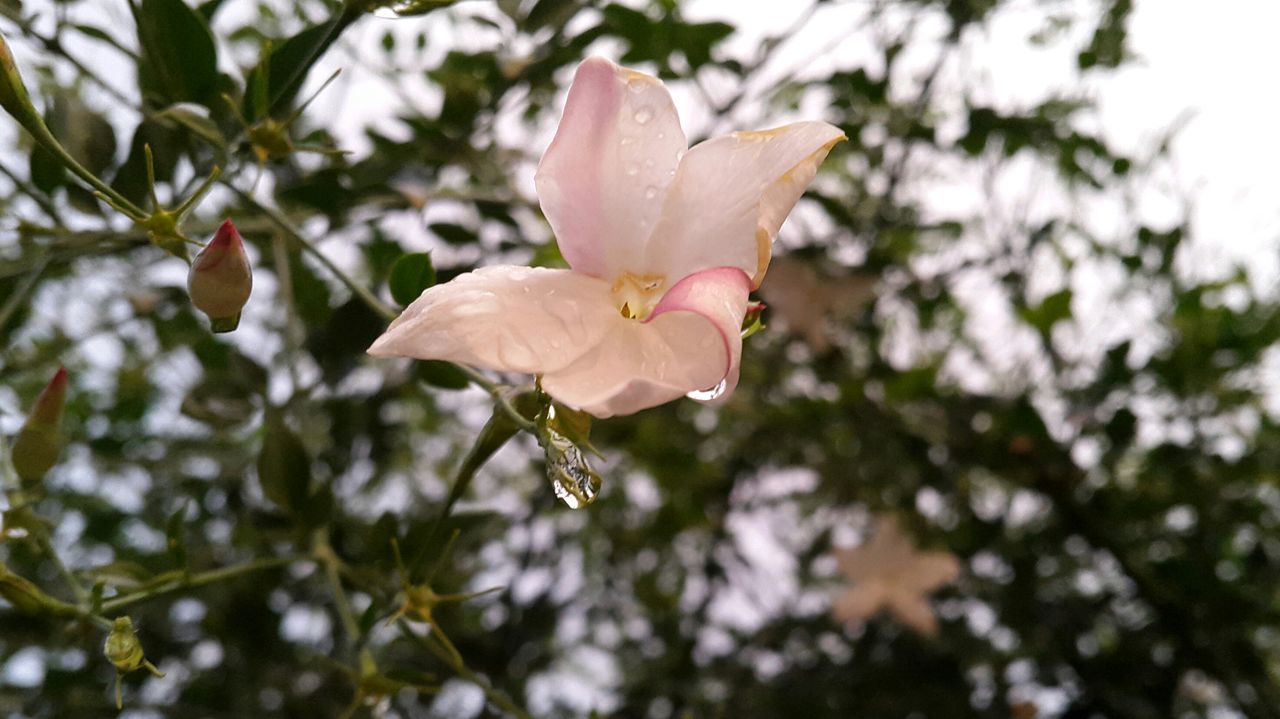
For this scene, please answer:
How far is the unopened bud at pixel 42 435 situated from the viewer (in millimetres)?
427

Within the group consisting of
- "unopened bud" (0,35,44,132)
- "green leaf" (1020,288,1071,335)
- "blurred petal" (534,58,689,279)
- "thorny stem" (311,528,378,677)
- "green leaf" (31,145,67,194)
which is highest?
"unopened bud" (0,35,44,132)

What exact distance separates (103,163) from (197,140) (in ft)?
0.16

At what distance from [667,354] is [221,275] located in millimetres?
148

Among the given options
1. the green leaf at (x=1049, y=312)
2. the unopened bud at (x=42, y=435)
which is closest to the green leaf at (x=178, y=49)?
the unopened bud at (x=42, y=435)

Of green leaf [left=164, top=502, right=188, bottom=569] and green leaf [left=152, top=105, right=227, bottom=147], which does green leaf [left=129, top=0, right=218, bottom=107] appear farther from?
green leaf [left=164, top=502, right=188, bottom=569]

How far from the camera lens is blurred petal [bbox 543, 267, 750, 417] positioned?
280 mm

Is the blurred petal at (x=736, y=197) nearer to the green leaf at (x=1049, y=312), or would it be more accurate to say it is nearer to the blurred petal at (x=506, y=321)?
the blurred petal at (x=506, y=321)

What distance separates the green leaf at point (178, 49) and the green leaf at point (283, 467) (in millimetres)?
160

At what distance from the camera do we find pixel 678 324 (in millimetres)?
312

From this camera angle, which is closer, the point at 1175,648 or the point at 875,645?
the point at 1175,648

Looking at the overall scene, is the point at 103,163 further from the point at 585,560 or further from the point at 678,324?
the point at 585,560

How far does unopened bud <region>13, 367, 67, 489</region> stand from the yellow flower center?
26 centimetres

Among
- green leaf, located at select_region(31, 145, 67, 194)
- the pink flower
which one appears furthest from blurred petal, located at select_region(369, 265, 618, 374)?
green leaf, located at select_region(31, 145, 67, 194)

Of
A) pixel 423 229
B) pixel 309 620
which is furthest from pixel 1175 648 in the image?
pixel 309 620
